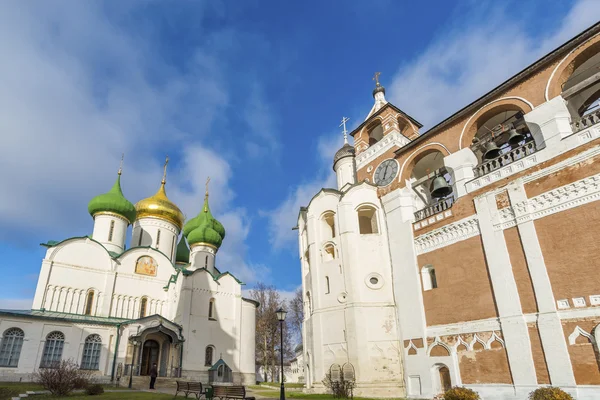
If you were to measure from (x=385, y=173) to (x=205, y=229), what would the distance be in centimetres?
1668

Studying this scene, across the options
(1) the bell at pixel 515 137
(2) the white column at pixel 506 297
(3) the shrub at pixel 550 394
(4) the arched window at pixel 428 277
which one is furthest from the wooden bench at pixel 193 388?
(1) the bell at pixel 515 137

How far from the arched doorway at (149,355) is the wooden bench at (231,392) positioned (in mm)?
13157

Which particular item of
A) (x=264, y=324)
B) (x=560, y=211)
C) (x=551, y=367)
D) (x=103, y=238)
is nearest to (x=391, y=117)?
(x=560, y=211)

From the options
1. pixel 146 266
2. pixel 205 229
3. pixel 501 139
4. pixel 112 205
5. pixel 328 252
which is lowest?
pixel 328 252

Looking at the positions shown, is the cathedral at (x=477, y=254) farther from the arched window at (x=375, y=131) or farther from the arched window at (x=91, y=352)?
the arched window at (x=91, y=352)

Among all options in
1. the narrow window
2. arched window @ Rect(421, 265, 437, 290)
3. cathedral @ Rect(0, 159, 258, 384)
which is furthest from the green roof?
arched window @ Rect(421, 265, 437, 290)

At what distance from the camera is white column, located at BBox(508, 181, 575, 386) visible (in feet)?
32.8

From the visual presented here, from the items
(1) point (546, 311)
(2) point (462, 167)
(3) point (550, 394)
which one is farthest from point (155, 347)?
(1) point (546, 311)

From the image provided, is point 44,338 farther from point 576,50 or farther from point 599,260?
point 576,50

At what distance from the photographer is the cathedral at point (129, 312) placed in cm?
1909

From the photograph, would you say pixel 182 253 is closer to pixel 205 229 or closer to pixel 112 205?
pixel 205 229

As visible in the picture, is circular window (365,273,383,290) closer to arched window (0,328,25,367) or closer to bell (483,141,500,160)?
bell (483,141,500,160)

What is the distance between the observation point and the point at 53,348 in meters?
19.0

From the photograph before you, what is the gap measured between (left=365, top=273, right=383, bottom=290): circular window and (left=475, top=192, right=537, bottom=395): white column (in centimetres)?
494
